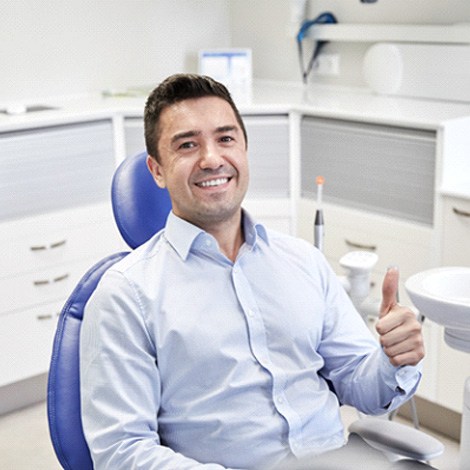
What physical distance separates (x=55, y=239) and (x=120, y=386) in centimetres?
170

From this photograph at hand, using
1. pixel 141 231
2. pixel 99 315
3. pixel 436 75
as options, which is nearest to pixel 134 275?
pixel 99 315

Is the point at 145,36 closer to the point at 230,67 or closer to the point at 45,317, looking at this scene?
the point at 230,67

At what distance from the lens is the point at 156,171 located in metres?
1.63

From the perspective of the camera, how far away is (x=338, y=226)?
120 inches

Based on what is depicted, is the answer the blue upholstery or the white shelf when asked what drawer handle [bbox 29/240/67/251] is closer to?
the white shelf

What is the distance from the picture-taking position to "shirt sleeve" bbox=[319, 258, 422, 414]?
4.97 ft

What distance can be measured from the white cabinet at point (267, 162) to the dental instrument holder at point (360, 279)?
3.93 ft

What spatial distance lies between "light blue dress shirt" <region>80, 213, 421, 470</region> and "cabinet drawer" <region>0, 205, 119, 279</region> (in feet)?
4.77

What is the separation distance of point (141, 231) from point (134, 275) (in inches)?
9.7

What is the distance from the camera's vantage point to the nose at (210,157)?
5.05ft

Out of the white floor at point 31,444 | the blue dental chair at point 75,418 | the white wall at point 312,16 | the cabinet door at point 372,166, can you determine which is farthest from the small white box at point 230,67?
the blue dental chair at point 75,418

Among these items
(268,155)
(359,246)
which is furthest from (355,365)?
(268,155)

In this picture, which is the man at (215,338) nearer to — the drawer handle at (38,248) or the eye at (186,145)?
the eye at (186,145)

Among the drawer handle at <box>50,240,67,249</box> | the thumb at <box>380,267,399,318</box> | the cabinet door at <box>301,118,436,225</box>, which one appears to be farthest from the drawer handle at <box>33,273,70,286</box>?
the thumb at <box>380,267,399,318</box>
